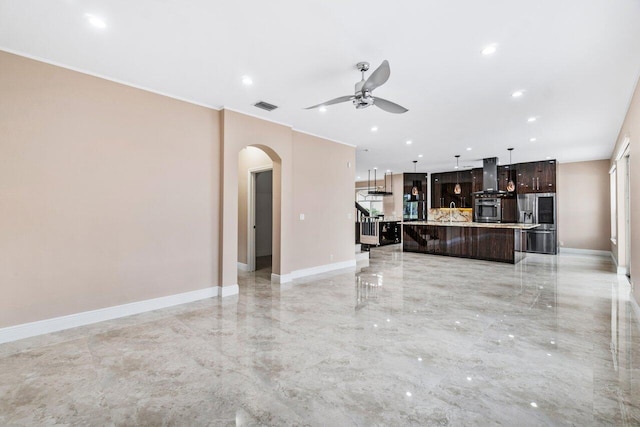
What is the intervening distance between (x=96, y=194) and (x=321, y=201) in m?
3.91

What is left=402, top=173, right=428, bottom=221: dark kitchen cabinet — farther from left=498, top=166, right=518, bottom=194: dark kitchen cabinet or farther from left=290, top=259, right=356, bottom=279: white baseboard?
left=290, top=259, right=356, bottom=279: white baseboard

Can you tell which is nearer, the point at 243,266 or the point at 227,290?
the point at 227,290

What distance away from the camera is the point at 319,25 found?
2.62m

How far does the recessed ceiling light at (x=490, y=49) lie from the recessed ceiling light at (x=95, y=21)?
11.7 ft

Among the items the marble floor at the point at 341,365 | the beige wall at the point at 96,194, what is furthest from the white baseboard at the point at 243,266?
the marble floor at the point at 341,365

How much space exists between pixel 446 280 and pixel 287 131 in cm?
412

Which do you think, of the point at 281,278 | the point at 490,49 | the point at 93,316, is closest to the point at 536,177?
the point at 490,49

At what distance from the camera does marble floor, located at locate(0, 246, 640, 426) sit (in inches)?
76.9

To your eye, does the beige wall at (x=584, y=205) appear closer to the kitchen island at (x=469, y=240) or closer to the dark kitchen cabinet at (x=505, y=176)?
the dark kitchen cabinet at (x=505, y=176)

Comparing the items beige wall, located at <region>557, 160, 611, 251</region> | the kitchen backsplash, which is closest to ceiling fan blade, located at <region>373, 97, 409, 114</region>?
beige wall, located at <region>557, 160, 611, 251</region>

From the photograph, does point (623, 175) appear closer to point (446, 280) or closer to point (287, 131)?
point (446, 280)

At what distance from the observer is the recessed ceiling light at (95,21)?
2.53 meters

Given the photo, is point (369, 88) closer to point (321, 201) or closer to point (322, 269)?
point (321, 201)

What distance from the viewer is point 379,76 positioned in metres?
2.82
